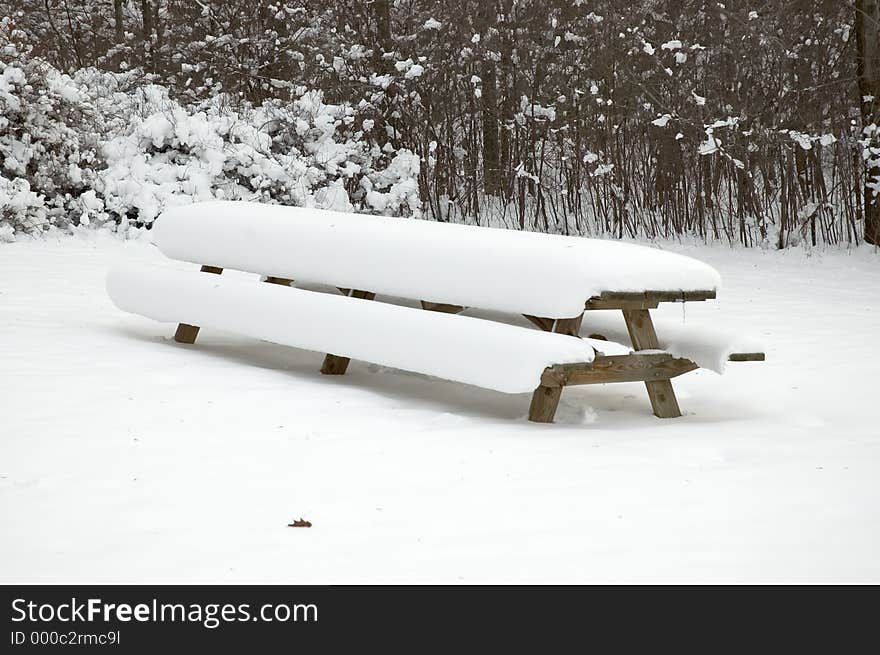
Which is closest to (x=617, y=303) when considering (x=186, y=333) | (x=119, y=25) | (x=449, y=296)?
(x=449, y=296)

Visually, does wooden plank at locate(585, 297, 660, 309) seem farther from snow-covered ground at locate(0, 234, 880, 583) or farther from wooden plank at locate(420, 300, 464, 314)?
wooden plank at locate(420, 300, 464, 314)

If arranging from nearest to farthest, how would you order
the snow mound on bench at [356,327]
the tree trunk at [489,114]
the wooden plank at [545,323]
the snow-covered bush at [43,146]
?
the snow mound on bench at [356,327]
the wooden plank at [545,323]
the snow-covered bush at [43,146]
the tree trunk at [489,114]

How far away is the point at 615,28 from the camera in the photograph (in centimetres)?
1175

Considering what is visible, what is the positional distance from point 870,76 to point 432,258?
640 centimetres

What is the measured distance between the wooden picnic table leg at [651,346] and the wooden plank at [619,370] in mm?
64

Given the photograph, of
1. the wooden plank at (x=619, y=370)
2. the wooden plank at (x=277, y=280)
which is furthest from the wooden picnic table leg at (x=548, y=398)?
the wooden plank at (x=277, y=280)

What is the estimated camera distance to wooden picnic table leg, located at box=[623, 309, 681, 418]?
15.9ft

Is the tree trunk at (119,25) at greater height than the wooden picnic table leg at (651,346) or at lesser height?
greater

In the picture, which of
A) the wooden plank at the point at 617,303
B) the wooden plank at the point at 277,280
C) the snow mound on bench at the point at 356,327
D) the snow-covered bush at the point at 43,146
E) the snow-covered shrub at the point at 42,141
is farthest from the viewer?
the snow-covered shrub at the point at 42,141

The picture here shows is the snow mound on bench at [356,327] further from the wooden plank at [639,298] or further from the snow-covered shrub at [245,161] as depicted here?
the snow-covered shrub at [245,161]

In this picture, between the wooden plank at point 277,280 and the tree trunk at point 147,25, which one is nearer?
the wooden plank at point 277,280

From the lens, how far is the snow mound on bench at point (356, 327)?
4.52m

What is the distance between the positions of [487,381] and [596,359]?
1.51 ft
